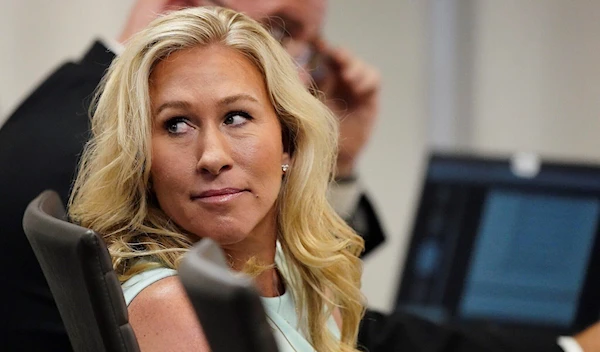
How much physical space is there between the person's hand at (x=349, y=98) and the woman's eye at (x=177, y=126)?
906 mm

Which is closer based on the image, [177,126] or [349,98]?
[177,126]

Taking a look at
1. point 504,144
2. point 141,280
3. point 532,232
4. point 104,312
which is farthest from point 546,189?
point 104,312

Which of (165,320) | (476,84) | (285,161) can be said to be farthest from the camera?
(476,84)

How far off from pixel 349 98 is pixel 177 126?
3.28 ft

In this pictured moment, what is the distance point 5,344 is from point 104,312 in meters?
0.65

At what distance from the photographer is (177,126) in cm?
106

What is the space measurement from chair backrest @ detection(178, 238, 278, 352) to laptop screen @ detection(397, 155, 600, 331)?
145cm

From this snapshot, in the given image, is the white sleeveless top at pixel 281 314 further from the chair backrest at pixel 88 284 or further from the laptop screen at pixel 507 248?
the laptop screen at pixel 507 248

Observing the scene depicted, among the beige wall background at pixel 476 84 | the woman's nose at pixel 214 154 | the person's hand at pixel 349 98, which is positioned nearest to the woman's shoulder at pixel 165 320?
the woman's nose at pixel 214 154

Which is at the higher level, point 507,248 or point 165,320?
point 165,320

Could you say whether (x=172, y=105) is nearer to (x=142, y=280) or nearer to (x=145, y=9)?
(x=142, y=280)

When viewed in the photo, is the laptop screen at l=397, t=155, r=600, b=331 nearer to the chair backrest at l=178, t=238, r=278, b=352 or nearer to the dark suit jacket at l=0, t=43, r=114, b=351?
the dark suit jacket at l=0, t=43, r=114, b=351

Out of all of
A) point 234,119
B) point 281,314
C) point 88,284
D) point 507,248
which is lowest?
point 507,248

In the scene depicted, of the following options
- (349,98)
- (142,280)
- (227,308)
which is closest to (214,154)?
(142,280)
